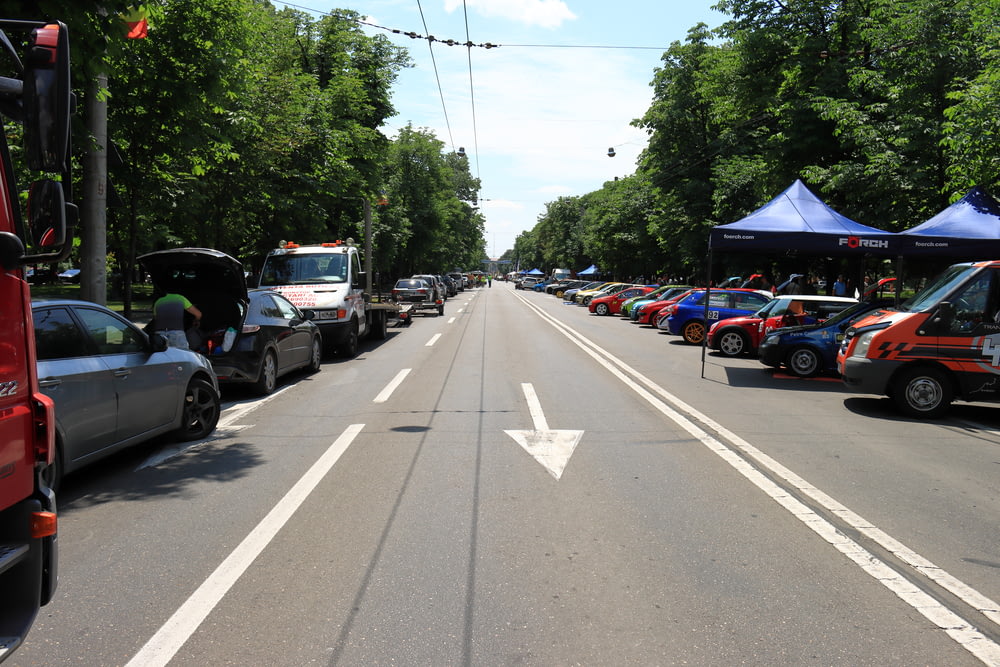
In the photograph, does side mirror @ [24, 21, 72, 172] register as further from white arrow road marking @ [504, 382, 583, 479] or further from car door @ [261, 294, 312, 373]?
car door @ [261, 294, 312, 373]

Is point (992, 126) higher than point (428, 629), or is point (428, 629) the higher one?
point (992, 126)

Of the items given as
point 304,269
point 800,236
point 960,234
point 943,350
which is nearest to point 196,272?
point 304,269

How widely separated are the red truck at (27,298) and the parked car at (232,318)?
280 inches

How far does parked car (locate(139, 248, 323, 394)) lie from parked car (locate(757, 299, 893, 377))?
27.2 ft

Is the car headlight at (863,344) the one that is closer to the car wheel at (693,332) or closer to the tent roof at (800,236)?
the tent roof at (800,236)

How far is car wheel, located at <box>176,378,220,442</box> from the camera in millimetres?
7855

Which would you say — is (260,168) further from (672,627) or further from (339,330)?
(672,627)

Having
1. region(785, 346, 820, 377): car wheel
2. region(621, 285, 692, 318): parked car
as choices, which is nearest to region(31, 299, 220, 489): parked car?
region(785, 346, 820, 377): car wheel

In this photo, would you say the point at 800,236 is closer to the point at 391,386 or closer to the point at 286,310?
the point at 391,386

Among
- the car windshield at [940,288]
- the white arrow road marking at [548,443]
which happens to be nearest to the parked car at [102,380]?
the white arrow road marking at [548,443]

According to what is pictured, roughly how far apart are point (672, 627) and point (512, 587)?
876mm

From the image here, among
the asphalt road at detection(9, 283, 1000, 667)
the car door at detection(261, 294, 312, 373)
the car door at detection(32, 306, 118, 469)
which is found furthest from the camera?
Answer: the car door at detection(261, 294, 312, 373)

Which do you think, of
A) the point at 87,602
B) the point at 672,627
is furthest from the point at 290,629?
the point at 672,627

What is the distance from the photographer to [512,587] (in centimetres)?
412
